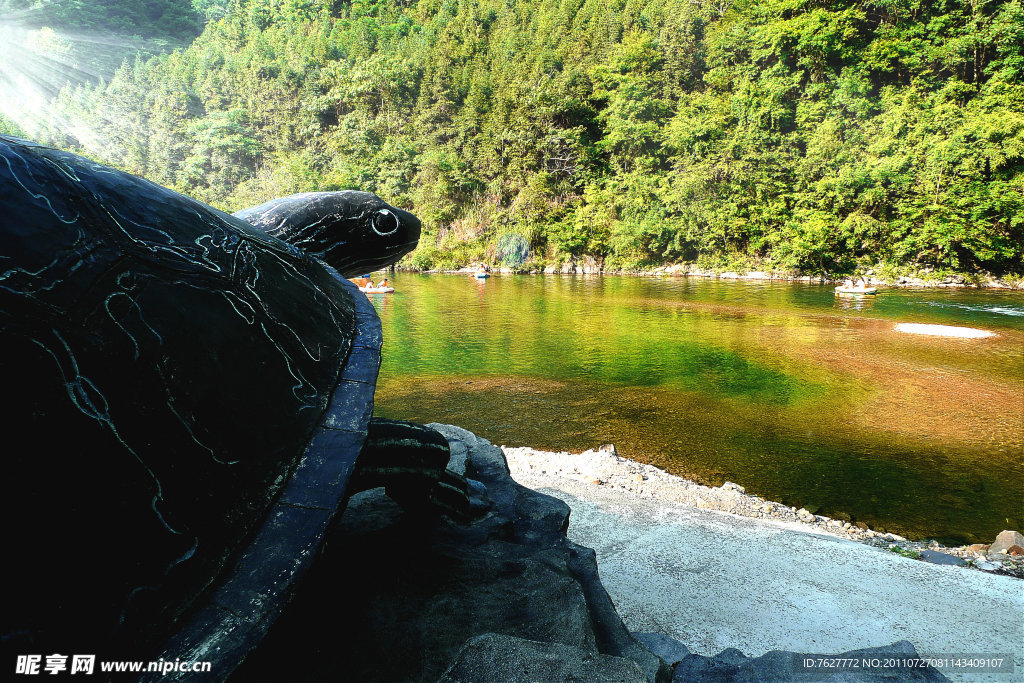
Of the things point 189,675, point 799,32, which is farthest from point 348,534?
point 799,32

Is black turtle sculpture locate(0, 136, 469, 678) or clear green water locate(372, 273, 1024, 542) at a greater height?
black turtle sculpture locate(0, 136, 469, 678)

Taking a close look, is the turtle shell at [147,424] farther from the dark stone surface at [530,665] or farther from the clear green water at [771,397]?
the clear green water at [771,397]

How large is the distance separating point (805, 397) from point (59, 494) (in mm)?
6269

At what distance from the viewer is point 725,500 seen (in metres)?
3.43

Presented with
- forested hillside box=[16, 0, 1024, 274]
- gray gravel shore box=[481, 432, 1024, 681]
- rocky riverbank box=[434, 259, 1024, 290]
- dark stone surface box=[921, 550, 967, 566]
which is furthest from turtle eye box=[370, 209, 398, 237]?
forested hillside box=[16, 0, 1024, 274]

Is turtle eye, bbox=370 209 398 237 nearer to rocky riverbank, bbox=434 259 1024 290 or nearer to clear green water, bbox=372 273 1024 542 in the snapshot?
clear green water, bbox=372 273 1024 542

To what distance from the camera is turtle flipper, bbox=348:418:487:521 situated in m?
1.45

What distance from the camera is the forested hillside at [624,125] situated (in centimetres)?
1738

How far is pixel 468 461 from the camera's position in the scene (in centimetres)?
238

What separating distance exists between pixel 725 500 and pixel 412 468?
2.66 meters

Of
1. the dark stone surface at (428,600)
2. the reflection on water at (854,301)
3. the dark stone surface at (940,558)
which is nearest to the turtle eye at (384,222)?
the dark stone surface at (428,600)

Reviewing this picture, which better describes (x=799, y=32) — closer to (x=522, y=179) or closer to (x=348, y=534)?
(x=522, y=179)

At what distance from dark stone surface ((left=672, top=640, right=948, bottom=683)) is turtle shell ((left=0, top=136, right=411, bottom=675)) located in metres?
1.09

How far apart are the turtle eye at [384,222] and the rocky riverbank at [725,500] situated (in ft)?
6.86
